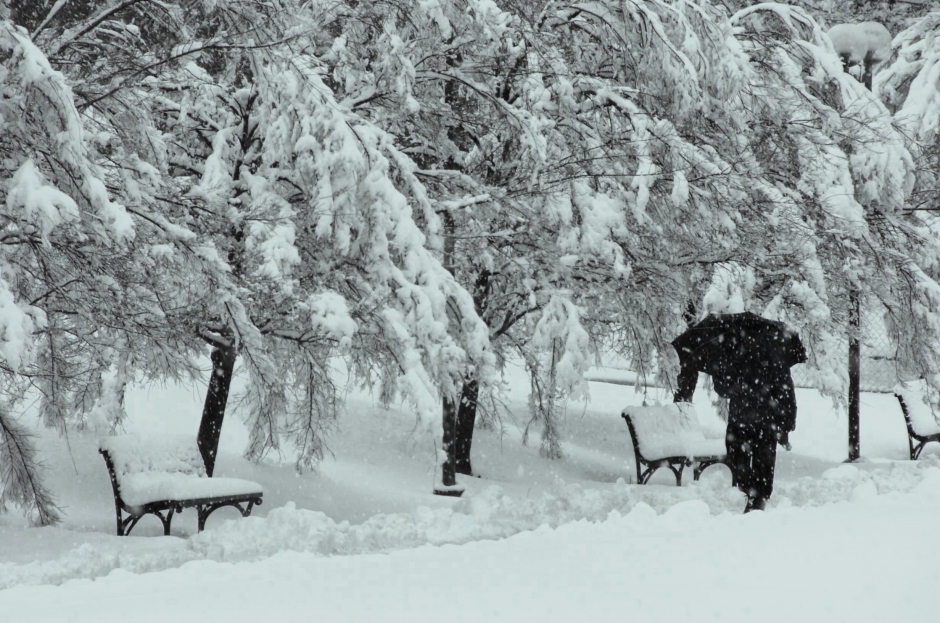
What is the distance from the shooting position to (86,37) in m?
6.89

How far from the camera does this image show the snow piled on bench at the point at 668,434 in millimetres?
10125

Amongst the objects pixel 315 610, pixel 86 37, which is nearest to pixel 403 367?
pixel 315 610

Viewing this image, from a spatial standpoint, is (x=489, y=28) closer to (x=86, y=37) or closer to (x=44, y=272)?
(x=86, y=37)

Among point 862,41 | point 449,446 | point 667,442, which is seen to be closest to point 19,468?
point 449,446

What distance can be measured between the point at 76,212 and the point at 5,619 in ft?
6.68

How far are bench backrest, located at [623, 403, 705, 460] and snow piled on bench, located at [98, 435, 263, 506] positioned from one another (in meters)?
4.58

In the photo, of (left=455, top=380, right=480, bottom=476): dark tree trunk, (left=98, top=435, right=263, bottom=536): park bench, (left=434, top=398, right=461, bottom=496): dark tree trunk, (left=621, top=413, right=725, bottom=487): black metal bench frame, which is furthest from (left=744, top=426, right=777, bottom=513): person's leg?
(left=455, top=380, right=480, bottom=476): dark tree trunk

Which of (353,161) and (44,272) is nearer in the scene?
(44,272)

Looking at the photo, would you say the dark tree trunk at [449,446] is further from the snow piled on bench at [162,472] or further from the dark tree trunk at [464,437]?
the snow piled on bench at [162,472]

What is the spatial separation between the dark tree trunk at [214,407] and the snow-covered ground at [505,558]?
0.67 meters

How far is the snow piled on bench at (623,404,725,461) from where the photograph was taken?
1012cm

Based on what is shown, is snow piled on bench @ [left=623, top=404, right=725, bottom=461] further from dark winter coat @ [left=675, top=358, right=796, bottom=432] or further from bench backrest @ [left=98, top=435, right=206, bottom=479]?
bench backrest @ [left=98, top=435, right=206, bottom=479]

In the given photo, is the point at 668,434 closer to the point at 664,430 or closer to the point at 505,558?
the point at 664,430

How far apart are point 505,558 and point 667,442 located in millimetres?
6275
